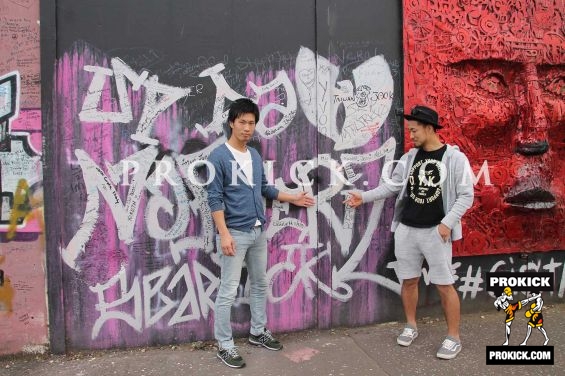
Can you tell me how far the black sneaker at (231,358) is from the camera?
10.9 ft

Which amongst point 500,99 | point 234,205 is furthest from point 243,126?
point 500,99

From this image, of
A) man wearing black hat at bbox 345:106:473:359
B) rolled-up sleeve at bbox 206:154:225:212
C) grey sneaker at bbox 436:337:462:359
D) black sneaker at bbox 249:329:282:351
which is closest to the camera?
rolled-up sleeve at bbox 206:154:225:212

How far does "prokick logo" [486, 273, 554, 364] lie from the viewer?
139 inches

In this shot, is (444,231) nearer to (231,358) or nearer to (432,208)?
(432,208)

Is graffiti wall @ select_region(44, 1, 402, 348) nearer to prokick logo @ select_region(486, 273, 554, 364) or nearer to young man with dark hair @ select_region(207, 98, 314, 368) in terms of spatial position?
young man with dark hair @ select_region(207, 98, 314, 368)

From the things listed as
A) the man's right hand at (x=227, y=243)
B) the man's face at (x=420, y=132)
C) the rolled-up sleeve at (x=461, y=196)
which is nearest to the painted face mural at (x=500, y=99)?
the man's face at (x=420, y=132)

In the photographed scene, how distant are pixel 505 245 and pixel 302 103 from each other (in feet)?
7.11

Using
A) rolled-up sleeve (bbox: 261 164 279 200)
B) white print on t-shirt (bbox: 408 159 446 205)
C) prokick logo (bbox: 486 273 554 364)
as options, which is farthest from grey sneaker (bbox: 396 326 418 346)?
rolled-up sleeve (bbox: 261 164 279 200)

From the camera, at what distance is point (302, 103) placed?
3.83 m

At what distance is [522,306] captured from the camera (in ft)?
14.5

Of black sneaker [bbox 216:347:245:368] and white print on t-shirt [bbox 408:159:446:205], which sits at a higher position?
white print on t-shirt [bbox 408:159:446:205]

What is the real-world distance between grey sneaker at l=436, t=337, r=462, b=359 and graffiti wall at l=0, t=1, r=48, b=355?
9.30ft

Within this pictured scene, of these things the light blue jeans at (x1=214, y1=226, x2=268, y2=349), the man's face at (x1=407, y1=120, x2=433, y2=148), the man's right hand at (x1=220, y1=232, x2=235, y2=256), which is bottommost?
the light blue jeans at (x1=214, y1=226, x2=268, y2=349)

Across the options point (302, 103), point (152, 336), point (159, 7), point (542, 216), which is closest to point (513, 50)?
point (542, 216)
